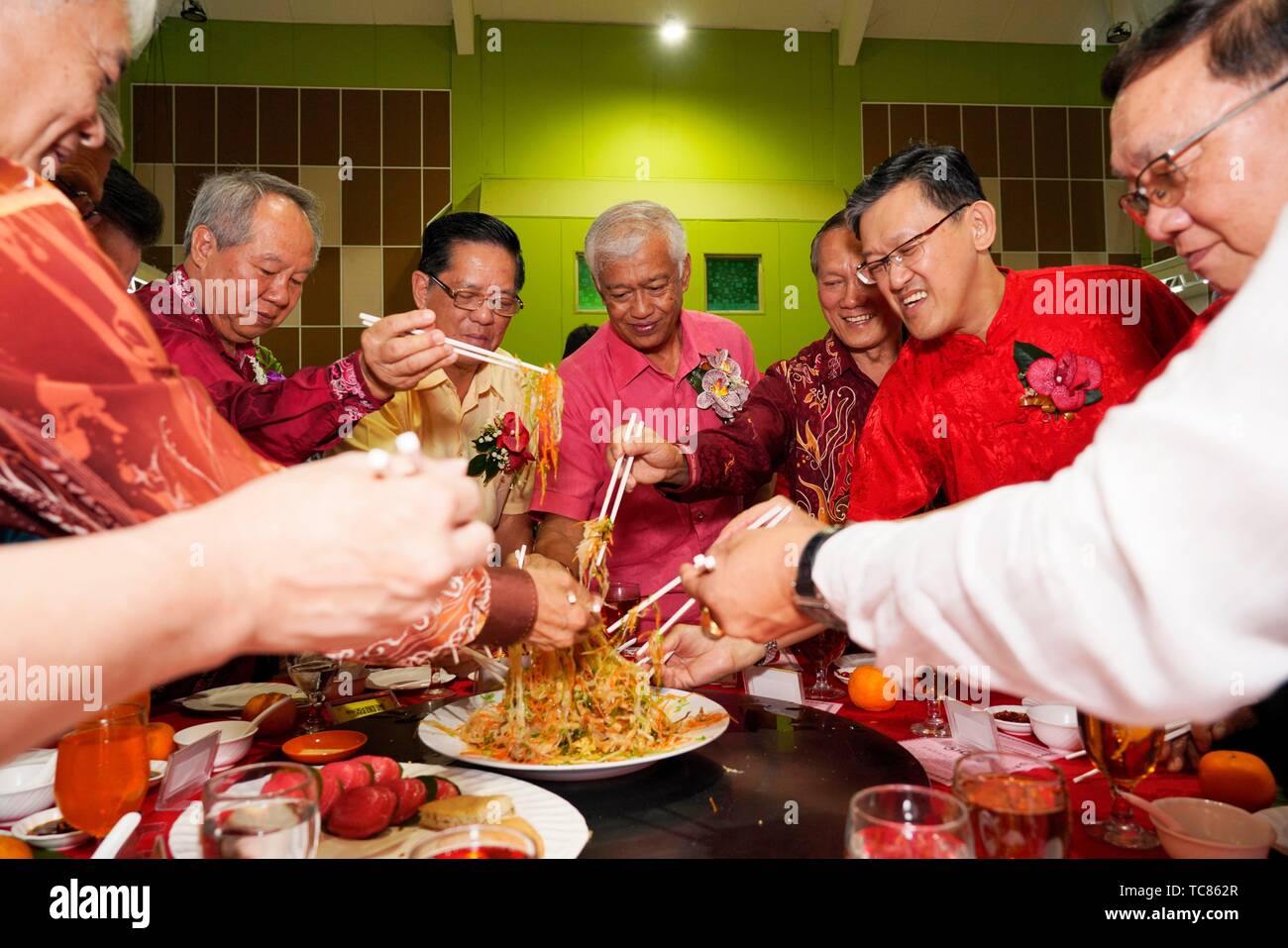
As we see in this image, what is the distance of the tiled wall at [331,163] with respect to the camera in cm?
657

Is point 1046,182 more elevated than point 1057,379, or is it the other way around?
point 1046,182

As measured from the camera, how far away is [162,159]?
6551mm

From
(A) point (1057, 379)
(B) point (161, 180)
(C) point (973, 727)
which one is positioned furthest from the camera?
(B) point (161, 180)

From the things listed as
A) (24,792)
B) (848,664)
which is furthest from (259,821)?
(848,664)

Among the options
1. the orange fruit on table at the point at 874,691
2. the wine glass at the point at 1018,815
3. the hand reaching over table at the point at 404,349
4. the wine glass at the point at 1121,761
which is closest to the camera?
the wine glass at the point at 1018,815

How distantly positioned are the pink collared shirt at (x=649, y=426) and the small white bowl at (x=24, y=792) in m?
1.78

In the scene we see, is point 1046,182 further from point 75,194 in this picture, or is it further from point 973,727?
point 75,194

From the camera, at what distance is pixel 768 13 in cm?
679

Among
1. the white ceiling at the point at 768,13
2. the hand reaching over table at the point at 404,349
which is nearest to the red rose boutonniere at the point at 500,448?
the hand reaching over table at the point at 404,349

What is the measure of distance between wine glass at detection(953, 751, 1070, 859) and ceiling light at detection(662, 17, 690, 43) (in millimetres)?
6794

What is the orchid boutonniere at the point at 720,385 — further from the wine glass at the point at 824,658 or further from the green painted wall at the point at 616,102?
the green painted wall at the point at 616,102

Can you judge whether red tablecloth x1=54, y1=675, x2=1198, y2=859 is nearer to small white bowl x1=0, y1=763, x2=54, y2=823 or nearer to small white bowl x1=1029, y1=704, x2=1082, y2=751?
small white bowl x1=1029, y1=704, x2=1082, y2=751

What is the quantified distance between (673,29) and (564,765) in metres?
6.57
